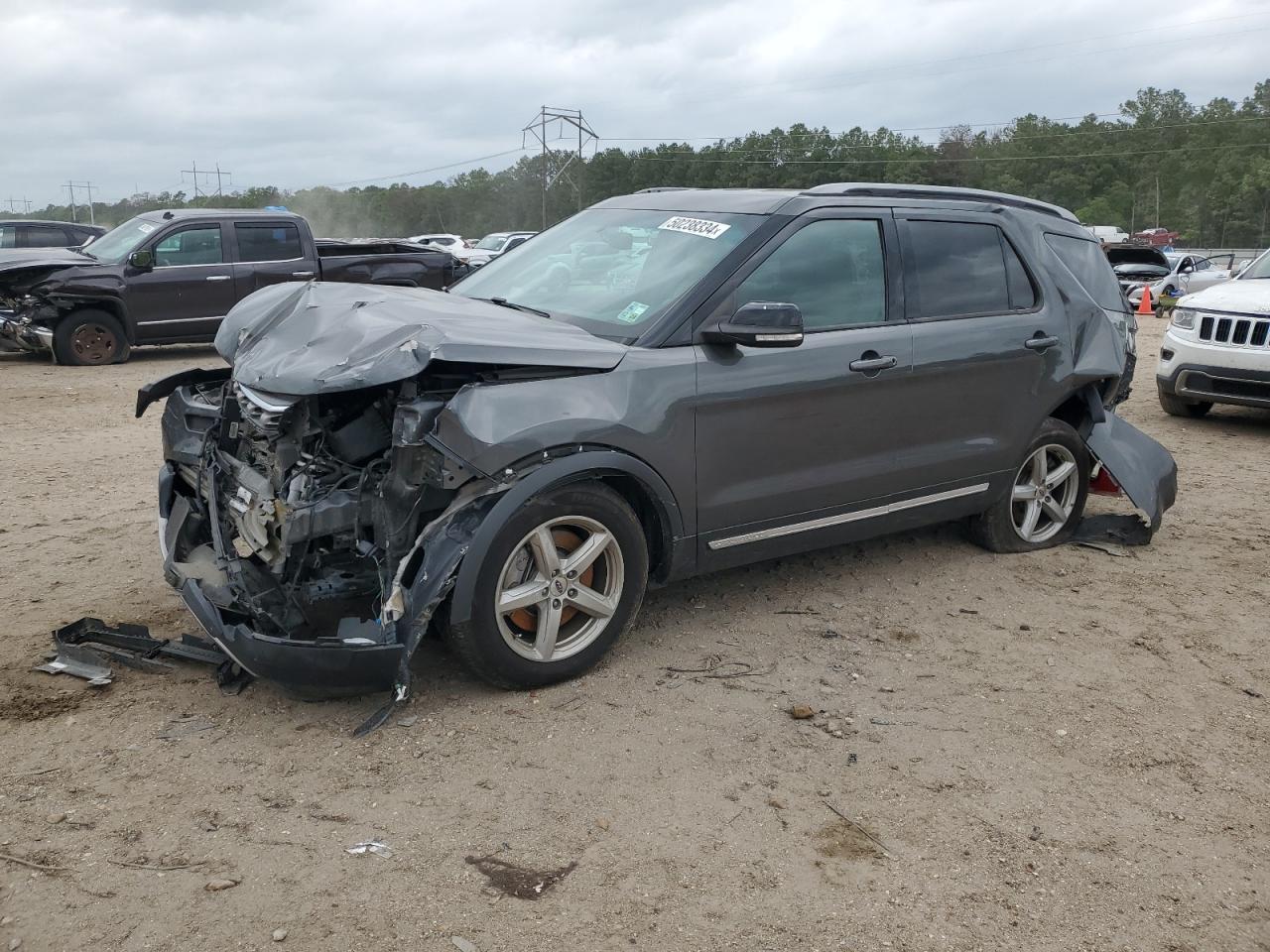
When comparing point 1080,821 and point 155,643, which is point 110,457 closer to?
point 155,643

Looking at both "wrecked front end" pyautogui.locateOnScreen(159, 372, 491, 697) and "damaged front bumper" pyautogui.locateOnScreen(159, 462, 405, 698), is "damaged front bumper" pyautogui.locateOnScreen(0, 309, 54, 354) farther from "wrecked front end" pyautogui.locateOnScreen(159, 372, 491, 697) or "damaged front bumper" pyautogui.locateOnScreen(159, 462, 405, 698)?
"damaged front bumper" pyautogui.locateOnScreen(159, 462, 405, 698)

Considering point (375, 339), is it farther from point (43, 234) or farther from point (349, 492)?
point (43, 234)

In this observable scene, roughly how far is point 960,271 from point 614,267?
1720mm

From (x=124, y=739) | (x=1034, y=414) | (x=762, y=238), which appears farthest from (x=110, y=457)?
(x=1034, y=414)

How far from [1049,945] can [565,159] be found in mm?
67605

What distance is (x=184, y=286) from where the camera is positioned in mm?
13266

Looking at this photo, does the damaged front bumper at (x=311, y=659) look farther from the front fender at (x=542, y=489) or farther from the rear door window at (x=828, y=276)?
the rear door window at (x=828, y=276)

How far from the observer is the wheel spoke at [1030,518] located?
597cm

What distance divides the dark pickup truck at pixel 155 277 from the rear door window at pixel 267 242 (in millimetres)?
12

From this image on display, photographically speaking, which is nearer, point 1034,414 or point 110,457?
point 1034,414

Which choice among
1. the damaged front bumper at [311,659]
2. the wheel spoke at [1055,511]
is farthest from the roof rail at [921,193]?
the damaged front bumper at [311,659]

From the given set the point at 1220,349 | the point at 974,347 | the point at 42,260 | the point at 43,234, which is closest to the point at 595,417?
the point at 974,347

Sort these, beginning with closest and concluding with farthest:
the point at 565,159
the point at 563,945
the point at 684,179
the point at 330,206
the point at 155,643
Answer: the point at 563,945 → the point at 155,643 → the point at 565,159 → the point at 684,179 → the point at 330,206

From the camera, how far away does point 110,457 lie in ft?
25.8
